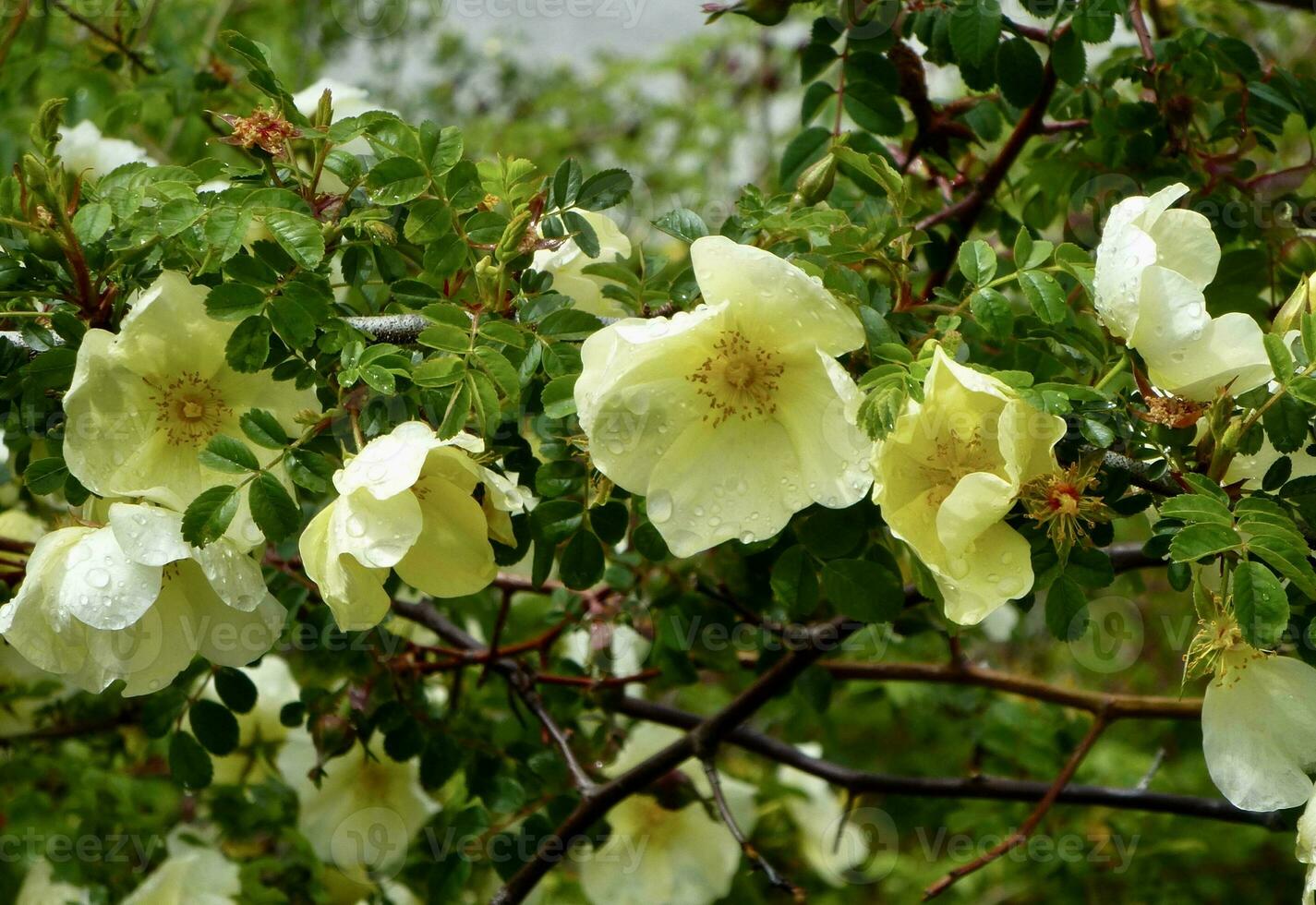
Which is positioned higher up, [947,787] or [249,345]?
[249,345]

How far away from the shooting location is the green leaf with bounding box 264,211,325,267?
1.18 m

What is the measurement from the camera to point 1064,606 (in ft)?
3.98

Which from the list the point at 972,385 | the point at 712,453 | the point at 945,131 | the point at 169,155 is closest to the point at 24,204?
the point at 712,453

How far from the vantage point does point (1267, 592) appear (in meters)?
1.04

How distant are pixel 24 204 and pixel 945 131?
1.24 m

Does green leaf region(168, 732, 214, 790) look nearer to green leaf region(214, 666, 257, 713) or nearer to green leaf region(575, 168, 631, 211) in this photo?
green leaf region(214, 666, 257, 713)

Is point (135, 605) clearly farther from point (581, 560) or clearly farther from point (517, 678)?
point (517, 678)

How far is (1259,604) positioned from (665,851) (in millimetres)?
1460

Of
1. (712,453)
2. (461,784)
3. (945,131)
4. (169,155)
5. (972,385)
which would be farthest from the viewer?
(169,155)

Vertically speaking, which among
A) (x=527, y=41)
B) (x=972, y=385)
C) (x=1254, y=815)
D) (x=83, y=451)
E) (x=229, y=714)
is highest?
(x=972, y=385)

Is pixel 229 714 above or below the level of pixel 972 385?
below

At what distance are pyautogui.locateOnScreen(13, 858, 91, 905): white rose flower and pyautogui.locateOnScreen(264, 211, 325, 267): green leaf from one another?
4.46 feet

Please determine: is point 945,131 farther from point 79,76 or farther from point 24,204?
point 79,76

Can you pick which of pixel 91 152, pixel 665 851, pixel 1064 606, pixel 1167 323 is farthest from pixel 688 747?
pixel 91 152
